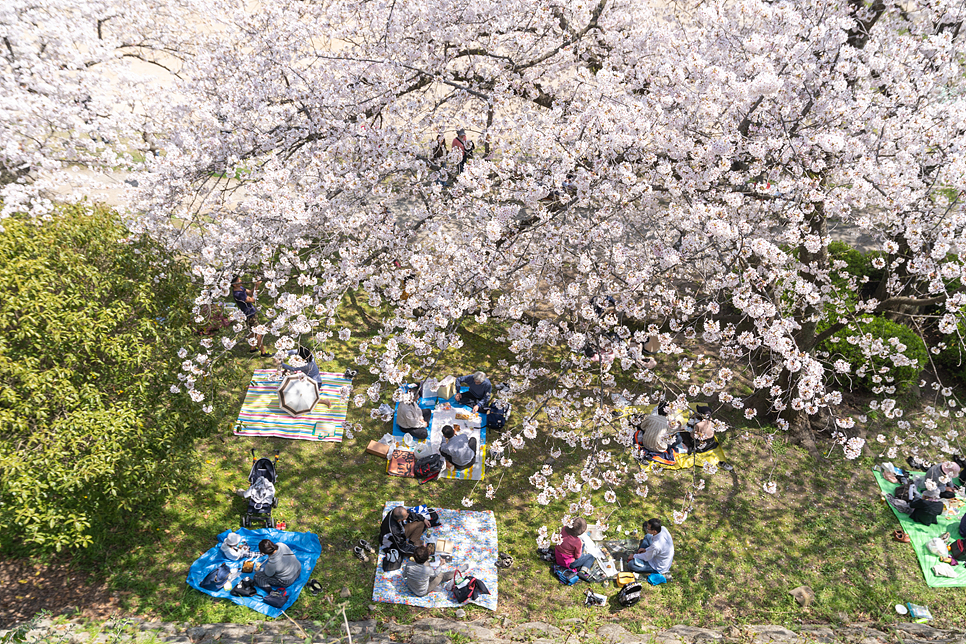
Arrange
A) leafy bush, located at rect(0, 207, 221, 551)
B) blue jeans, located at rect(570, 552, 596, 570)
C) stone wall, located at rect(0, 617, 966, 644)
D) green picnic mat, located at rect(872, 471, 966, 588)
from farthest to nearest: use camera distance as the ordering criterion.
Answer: green picnic mat, located at rect(872, 471, 966, 588), blue jeans, located at rect(570, 552, 596, 570), stone wall, located at rect(0, 617, 966, 644), leafy bush, located at rect(0, 207, 221, 551)

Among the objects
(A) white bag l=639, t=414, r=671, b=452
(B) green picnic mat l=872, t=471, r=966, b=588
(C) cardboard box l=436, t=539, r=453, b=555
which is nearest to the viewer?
(C) cardboard box l=436, t=539, r=453, b=555

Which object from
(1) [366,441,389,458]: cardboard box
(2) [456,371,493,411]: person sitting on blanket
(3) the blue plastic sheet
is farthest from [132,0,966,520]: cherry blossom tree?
(3) the blue plastic sheet

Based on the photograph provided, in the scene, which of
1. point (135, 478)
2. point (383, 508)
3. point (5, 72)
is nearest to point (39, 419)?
point (135, 478)

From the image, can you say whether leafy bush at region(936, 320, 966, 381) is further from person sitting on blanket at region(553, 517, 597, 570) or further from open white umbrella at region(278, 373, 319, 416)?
open white umbrella at region(278, 373, 319, 416)

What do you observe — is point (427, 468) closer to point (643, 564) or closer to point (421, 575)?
point (421, 575)

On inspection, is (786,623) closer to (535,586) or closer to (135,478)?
(535,586)

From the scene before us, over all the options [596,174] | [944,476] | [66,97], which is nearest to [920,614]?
[944,476]
